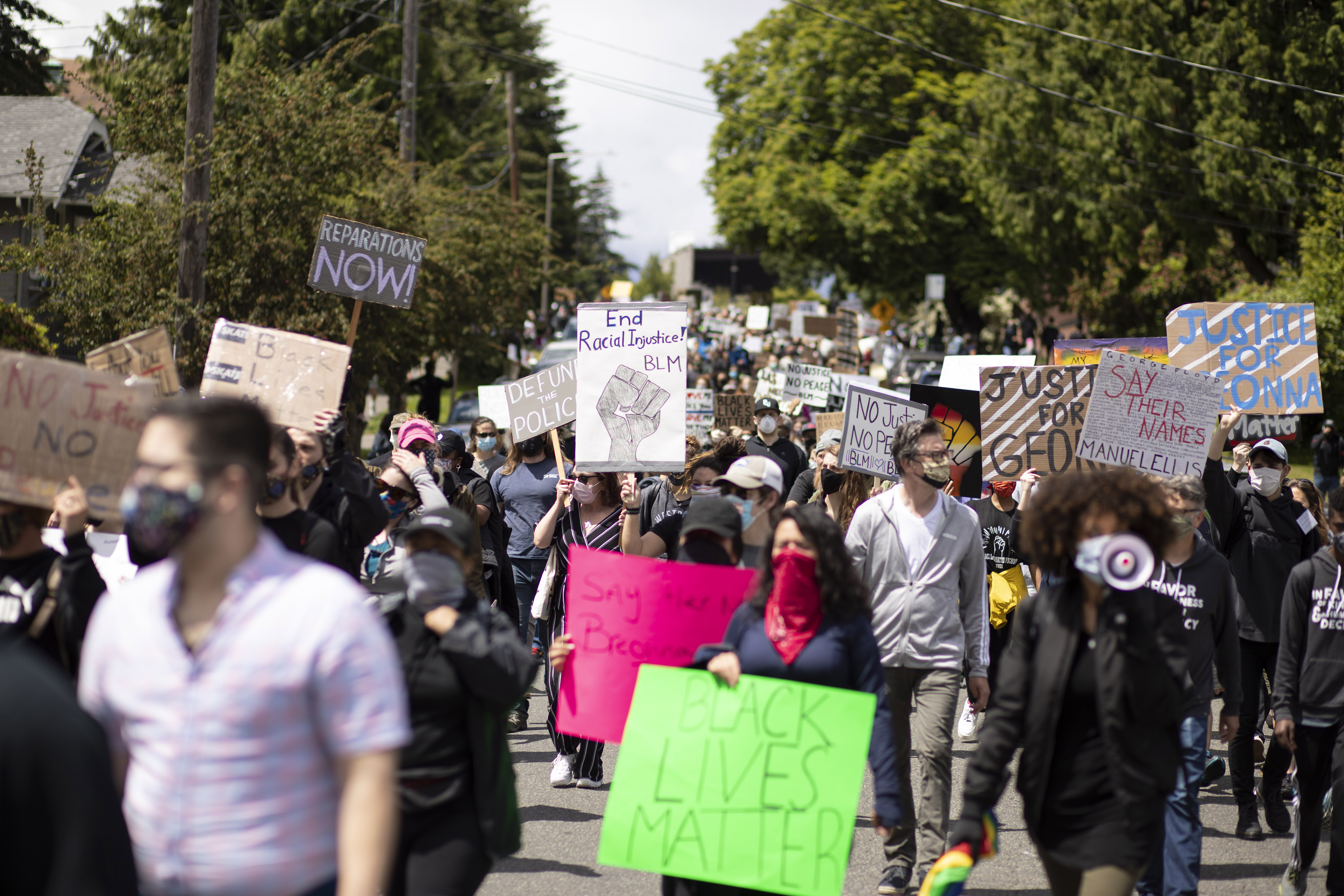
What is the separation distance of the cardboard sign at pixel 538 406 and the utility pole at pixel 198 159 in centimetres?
559

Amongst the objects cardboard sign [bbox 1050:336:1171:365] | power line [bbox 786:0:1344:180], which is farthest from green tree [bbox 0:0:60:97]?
cardboard sign [bbox 1050:336:1171:365]

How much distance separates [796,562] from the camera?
4.35 meters

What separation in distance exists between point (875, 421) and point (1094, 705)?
4.57 metres

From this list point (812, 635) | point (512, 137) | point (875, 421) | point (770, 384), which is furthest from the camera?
point (512, 137)

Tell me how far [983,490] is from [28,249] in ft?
36.8

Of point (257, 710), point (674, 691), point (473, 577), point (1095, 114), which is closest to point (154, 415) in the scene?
point (257, 710)

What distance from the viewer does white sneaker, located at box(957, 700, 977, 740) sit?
28.8 feet

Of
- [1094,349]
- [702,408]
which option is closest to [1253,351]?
[1094,349]

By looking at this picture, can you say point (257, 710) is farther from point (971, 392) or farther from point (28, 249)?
point (28, 249)

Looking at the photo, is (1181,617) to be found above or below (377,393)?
below

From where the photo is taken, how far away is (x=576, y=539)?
7684mm

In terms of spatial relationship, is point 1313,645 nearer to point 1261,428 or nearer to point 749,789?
point 749,789

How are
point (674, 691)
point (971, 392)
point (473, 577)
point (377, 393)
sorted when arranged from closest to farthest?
1. point (674, 691)
2. point (473, 577)
3. point (971, 392)
4. point (377, 393)

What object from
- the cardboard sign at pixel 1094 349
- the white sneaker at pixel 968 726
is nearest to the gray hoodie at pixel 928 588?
the white sneaker at pixel 968 726
